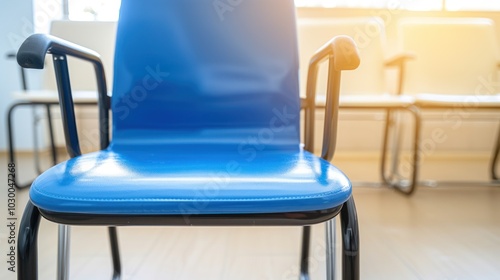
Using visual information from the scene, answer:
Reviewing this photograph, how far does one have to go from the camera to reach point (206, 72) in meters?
0.85

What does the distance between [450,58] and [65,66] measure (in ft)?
7.21

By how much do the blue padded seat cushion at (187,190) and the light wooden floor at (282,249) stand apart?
1.99 ft

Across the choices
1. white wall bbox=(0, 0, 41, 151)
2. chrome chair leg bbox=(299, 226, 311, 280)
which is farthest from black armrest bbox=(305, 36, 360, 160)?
white wall bbox=(0, 0, 41, 151)

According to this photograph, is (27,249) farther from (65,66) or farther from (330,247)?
(330,247)

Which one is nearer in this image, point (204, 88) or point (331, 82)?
point (331, 82)

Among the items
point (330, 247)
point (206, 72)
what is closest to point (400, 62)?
point (206, 72)

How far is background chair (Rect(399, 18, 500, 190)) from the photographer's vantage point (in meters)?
2.14

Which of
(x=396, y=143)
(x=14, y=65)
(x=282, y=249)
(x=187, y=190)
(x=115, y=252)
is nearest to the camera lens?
(x=187, y=190)

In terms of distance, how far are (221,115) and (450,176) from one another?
204 centimetres

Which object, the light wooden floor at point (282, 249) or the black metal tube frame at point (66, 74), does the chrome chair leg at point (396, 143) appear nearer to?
the light wooden floor at point (282, 249)

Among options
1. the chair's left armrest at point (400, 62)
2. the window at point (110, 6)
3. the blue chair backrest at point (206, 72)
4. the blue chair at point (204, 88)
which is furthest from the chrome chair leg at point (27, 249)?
the window at point (110, 6)

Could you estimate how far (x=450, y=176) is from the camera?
2336 mm

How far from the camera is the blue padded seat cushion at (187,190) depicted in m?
0.46

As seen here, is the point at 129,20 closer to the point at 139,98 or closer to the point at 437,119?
the point at 139,98
